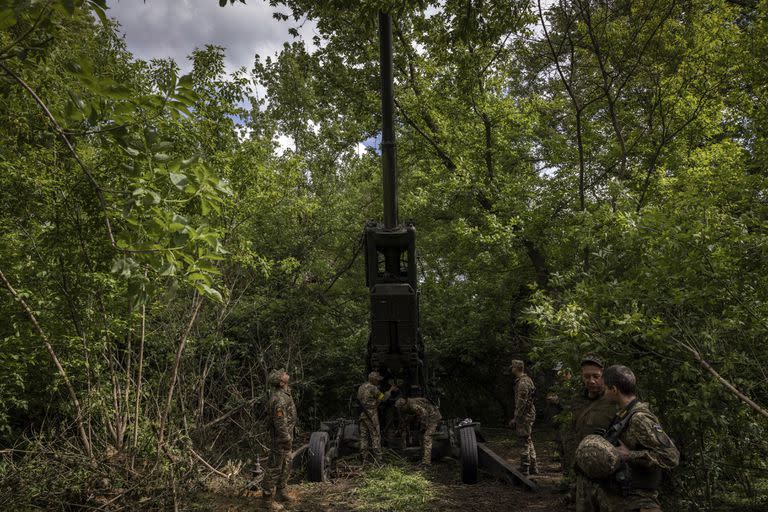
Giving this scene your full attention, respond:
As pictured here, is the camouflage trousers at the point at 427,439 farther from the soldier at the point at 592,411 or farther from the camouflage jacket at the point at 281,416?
the soldier at the point at 592,411

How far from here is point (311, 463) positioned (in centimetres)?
802

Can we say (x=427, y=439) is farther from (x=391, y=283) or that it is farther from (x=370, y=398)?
(x=391, y=283)

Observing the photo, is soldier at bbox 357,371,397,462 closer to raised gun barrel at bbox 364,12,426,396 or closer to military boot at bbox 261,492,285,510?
raised gun barrel at bbox 364,12,426,396

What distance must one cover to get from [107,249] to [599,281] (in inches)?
213

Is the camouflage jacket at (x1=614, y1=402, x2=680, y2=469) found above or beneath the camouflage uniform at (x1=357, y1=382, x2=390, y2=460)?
above

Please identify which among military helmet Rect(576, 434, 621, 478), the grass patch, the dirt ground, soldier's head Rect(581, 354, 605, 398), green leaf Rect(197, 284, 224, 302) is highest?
green leaf Rect(197, 284, 224, 302)

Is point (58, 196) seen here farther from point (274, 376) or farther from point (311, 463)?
point (311, 463)

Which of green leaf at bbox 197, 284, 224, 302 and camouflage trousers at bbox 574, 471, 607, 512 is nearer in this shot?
green leaf at bbox 197, 284, 224, 302

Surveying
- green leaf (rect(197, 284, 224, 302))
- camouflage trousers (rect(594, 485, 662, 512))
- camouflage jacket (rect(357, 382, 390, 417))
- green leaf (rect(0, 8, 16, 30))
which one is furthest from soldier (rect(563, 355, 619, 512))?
green leaf (rect(0, 8, 16, 30))

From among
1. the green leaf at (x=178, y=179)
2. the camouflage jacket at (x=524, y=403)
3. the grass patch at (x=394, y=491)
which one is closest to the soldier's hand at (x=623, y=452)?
the green leaf at (x=178, y=179)

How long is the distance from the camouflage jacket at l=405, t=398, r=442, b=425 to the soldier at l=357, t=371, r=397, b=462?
1.61 ft

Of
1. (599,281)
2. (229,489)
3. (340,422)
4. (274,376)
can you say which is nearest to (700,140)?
(599,281)

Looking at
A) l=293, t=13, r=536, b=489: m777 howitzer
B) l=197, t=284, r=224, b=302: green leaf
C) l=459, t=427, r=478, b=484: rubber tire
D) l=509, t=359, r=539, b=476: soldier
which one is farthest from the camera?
l=509, t=359, r=539, b=476: soldier

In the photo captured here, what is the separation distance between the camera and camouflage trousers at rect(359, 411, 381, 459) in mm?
8703
